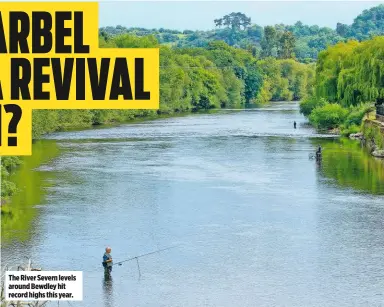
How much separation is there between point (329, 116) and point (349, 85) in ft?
21.5

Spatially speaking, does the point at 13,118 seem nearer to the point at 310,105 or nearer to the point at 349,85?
the point at 349,85

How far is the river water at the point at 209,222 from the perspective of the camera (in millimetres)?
25078

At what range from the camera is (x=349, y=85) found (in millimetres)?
66125

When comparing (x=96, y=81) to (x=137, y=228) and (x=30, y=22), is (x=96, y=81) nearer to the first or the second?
(x=30, y=22)

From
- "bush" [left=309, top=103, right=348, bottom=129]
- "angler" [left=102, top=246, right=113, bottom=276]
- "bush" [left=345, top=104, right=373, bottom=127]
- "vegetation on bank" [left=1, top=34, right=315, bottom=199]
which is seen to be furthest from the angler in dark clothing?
"bush" [left=309, top=103, right=348, bottom=129]

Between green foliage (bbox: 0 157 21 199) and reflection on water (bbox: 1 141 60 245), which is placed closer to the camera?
reflection on water (bbox: 1 141 60 245)

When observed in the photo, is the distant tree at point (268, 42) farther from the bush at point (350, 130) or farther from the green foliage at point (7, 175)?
the green foliage at point (7, 175)

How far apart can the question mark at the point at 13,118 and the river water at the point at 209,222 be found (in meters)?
10.7

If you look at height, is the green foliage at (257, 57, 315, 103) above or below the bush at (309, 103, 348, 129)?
above

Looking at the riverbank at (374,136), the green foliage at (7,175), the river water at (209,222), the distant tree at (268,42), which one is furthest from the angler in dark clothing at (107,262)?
the distant tree at (268,42)
